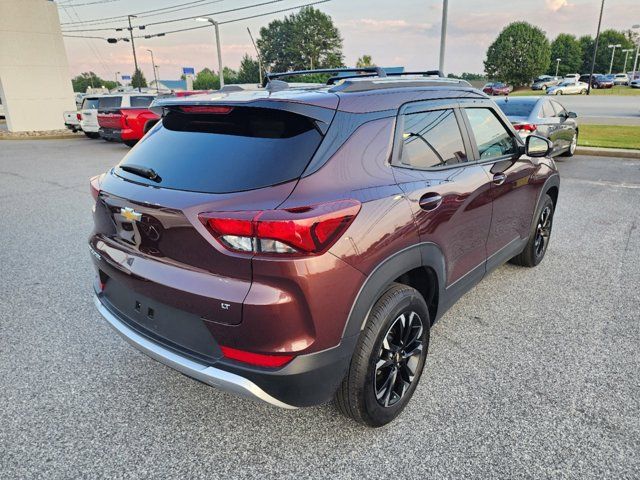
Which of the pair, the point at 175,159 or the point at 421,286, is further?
the point at 421,286

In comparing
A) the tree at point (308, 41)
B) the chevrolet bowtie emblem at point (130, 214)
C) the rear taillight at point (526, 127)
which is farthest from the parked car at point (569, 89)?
the tree at point (308, 41)

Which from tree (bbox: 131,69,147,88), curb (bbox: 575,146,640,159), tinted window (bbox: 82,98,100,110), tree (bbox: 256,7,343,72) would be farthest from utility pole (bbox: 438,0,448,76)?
tree (bbox: 256,7,343,72)

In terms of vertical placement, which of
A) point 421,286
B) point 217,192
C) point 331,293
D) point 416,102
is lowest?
point 421,286

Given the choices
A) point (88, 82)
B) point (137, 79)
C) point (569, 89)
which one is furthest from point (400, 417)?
point (88, 82)

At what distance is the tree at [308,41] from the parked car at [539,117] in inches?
3804

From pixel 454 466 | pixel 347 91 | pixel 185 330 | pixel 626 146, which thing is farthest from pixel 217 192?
pixel 626 146

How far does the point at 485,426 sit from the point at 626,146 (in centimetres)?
1282

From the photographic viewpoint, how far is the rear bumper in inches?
78.0

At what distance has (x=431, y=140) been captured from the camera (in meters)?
2.77

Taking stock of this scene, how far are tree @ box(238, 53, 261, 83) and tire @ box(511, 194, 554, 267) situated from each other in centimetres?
8972

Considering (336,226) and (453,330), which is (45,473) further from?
(453,330)

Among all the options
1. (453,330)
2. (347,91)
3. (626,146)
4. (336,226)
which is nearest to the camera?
(336,226)

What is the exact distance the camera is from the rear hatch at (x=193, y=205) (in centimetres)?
196

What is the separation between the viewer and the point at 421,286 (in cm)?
275
